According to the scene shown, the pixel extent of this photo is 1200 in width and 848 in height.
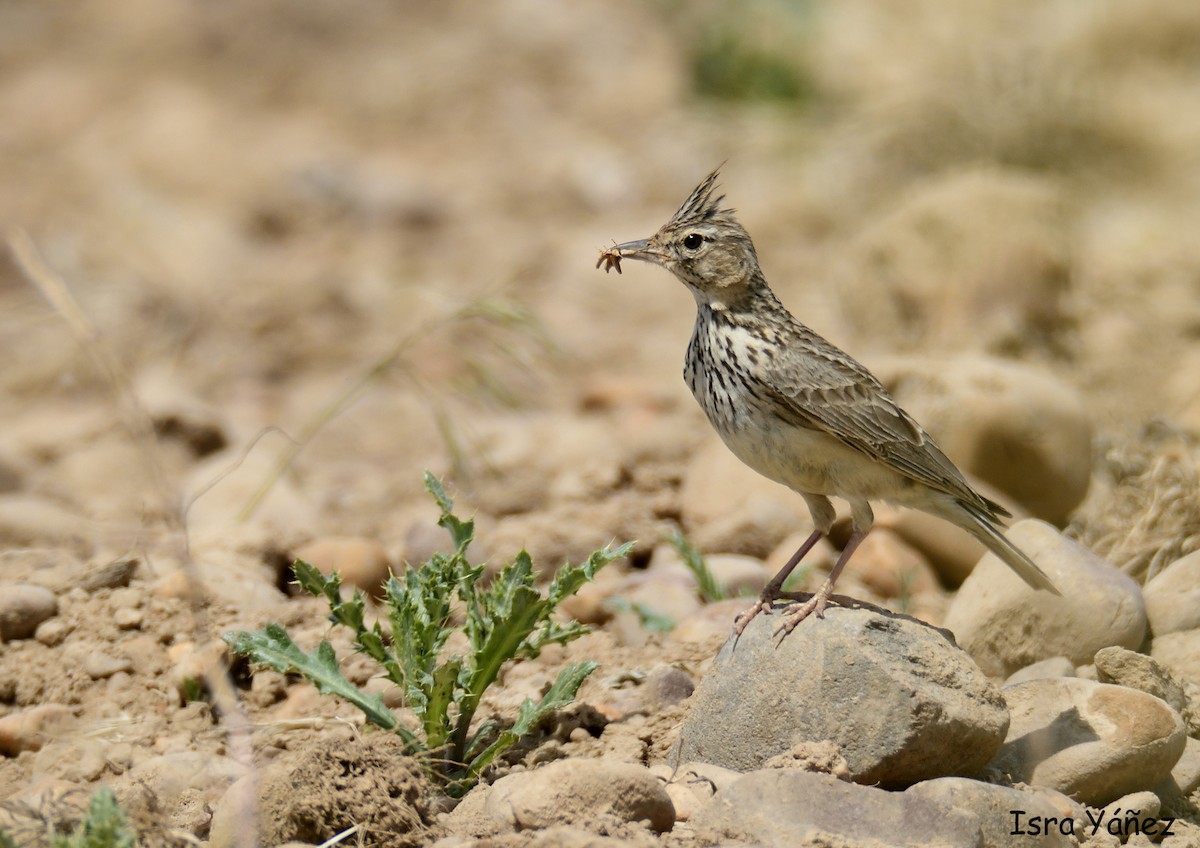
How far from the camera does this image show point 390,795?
380 cm

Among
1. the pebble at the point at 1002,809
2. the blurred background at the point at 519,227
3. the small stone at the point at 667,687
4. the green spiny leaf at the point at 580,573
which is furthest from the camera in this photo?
the blurred background at the point at 519,227

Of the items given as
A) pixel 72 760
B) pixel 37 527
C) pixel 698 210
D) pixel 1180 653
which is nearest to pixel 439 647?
pixel 72 760

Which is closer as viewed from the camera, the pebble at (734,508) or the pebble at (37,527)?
the pebble at (37,527)

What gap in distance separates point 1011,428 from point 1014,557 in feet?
5.70

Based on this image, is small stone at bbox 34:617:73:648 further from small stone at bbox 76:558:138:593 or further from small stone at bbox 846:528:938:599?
small stone at bbox 846:528:938:599

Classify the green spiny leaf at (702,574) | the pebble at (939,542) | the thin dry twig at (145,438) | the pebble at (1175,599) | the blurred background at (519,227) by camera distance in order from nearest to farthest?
the thin dry twig at (145,438) → the pebble at (1175,599) → the green spiny leaf at (702,574) → the pebble at (939,542) → the blurred background at (519,227)

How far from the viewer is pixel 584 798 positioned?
369 cm

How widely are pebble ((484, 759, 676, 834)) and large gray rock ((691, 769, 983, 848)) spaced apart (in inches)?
6.6

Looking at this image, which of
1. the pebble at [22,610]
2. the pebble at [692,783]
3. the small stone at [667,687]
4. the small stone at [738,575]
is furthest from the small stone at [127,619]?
the small stone at [738,575]

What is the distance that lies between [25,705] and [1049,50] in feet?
34.3

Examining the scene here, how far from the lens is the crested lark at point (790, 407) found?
4.83 meters

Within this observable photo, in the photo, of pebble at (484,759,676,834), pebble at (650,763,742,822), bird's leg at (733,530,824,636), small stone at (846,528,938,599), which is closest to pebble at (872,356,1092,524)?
small stone at (846,528,938,599)

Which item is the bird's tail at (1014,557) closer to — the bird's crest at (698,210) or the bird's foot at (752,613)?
the bird's foot at (752,613)

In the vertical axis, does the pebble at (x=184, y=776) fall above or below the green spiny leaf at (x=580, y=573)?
below
